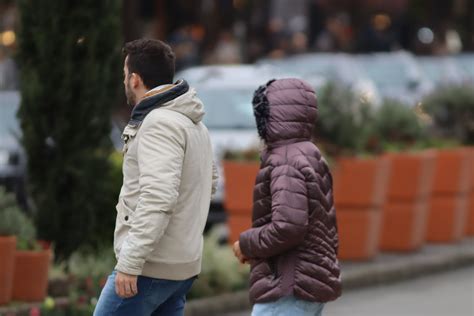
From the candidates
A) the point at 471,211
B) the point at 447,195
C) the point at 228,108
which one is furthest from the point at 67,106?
the point at 471,211

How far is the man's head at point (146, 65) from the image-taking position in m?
5.89

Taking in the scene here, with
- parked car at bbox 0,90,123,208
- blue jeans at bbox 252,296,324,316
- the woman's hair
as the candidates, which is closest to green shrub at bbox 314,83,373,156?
parked car at bbox 0,90,123,208

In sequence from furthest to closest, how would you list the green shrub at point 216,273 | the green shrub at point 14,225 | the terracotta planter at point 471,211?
the terracotta planter at point 471,211 → the green shrub at point 216,273 → the green shrub at point 14,225

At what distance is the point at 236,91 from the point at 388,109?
2767mm

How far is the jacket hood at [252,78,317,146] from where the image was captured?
6324mm

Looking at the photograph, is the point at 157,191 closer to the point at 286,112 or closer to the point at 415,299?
the point at 286,112

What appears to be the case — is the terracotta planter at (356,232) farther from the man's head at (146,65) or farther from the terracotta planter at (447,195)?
the man's head at (146,65)

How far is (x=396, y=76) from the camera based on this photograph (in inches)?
1130

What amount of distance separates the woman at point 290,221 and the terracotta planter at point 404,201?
28.1ft

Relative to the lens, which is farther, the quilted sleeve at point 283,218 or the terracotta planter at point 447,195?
the terracotta planter at point 447,195

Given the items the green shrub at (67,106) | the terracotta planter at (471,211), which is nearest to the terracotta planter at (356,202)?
the terracotta planter at (471,211)

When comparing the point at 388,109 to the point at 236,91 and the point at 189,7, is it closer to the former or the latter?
the point at 236,91

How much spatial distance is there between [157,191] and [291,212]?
689 mm

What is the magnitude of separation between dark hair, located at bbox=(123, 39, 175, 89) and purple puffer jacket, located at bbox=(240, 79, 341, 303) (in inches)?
24.7
